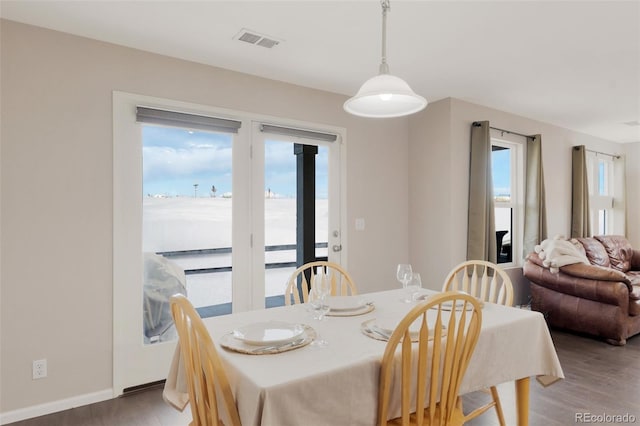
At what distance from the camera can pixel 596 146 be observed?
20.6ft

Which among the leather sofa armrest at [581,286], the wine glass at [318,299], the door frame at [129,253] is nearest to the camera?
the wine glass at [318,299]

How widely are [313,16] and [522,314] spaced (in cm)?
202

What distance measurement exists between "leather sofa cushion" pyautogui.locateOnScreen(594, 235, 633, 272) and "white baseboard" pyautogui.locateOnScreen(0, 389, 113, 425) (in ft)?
18.9

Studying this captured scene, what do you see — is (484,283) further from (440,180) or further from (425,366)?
(440,180)

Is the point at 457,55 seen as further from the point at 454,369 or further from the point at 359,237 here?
the point at 454,369

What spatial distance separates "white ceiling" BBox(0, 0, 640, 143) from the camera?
2.34 meters

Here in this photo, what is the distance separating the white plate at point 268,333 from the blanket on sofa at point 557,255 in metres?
3.51

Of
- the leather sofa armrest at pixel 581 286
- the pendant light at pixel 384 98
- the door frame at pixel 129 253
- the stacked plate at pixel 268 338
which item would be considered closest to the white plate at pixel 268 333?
the stacked plate at pixel 268 338

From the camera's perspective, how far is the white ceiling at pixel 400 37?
234 cm

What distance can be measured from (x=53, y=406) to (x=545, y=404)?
10.2 feet

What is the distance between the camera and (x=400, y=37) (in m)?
2.72

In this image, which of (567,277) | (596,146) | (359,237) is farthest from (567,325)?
(596,146)

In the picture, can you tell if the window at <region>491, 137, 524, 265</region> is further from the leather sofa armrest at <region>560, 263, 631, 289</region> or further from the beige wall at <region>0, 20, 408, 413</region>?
the beige wall at <region>0, 20, 408, 413</region>

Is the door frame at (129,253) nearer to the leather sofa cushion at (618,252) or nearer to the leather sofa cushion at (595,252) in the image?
the leather sofa cushion at (595,252)
